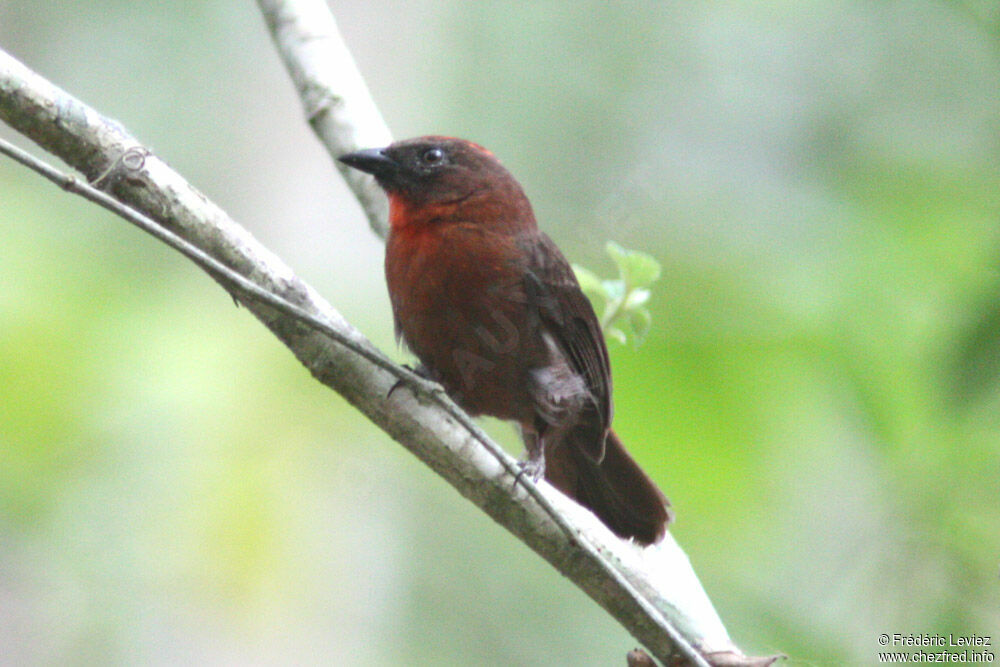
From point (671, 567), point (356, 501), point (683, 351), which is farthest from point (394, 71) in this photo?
point (671, 567)

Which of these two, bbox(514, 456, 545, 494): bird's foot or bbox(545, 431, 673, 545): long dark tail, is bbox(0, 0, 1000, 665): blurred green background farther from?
bbox(514, 456, 545, 494): bird's foot

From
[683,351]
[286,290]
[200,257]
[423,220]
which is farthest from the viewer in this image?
[683,351]

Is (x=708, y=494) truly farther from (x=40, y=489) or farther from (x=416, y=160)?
(x=40, y=489)

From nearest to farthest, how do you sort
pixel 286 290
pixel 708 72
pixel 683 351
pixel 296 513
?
pixel 286 290 → pixel 683 351 → pixel 296 513 → pixel 708 72

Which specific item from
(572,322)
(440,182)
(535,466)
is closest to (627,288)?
(572,322)

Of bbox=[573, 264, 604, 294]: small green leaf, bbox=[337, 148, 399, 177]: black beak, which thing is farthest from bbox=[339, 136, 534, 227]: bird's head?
bbox=[573, 264, 604, 294]: small green leaf

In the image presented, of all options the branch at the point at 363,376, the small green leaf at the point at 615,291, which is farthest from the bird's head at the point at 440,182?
the branch at the point at 363,376
